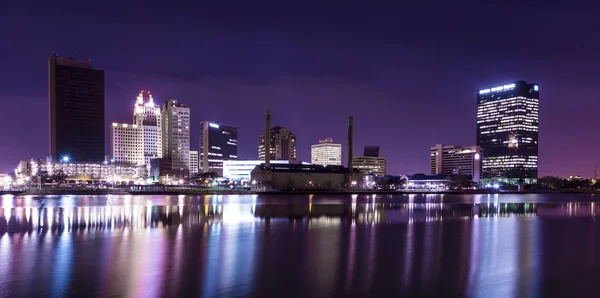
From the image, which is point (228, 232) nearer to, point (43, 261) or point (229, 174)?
point (43, 261)

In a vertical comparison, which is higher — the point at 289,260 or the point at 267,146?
the point at 267,146

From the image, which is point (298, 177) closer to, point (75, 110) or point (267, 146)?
point (267, 146)

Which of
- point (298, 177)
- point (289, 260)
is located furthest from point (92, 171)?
point (289, 260)

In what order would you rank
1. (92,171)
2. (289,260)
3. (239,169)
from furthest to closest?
(239,169), (92,171), (289,260)

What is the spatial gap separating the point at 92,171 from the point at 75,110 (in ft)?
101

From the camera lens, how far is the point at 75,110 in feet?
611

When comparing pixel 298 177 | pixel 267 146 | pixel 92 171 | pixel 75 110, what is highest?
pixel 75 110

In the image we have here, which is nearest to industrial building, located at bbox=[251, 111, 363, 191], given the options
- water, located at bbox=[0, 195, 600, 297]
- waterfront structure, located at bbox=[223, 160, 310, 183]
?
waterfront structure, located at bbox=[223, 160, 310, 183]

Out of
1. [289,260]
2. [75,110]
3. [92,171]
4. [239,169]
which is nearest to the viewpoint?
[289,260]

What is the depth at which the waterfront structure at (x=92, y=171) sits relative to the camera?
6531 inches

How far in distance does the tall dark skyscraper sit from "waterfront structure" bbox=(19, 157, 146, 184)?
1073 cm

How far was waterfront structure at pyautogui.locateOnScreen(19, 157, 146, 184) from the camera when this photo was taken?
165875 mm

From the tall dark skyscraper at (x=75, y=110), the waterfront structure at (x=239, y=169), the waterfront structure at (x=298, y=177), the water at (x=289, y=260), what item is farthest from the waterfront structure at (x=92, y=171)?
the water at (x=289, y=260)

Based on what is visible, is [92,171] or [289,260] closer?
[289,260]
